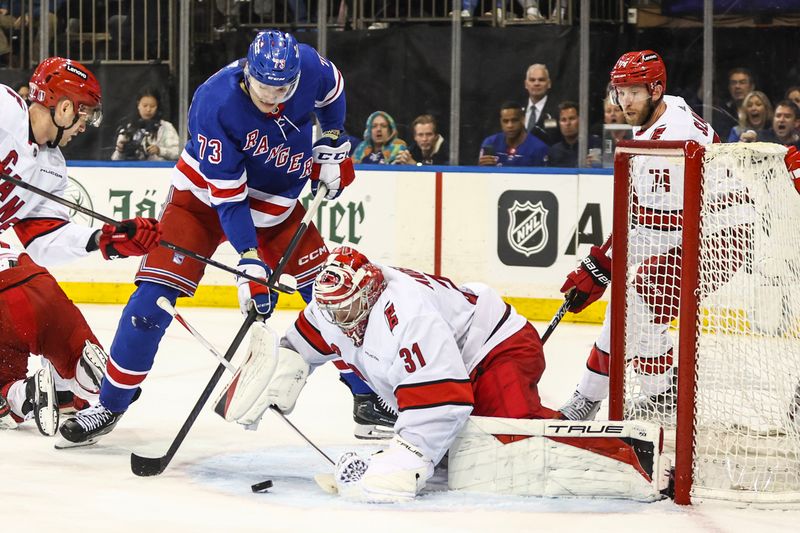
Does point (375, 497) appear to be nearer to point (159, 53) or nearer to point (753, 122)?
point (753, 122)

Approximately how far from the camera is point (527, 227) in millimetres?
6414

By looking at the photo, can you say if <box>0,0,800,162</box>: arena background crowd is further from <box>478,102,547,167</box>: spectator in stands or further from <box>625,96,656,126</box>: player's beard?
<box>625,96,656,126</box>: player's beard

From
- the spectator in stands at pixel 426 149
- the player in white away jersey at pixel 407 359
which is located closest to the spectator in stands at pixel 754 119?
the spectator in stands at pixel 426 149

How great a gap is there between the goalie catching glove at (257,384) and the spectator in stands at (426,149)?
3.51 meters

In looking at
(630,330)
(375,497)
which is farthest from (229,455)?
(630,330)

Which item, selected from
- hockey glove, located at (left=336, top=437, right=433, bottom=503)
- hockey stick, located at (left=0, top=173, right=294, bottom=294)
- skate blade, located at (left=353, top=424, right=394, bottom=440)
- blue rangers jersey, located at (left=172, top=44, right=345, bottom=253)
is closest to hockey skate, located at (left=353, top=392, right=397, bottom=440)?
skate blade, located at (left=353, top=424, right=394, bottom=440)

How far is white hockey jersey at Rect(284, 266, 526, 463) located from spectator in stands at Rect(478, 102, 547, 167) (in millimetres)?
3299

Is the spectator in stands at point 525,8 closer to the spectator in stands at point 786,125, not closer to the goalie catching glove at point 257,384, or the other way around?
the spectator in stands at point 786,125

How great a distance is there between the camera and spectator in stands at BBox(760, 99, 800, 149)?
20.3 ft

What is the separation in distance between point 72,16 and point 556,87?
2587 millimetres

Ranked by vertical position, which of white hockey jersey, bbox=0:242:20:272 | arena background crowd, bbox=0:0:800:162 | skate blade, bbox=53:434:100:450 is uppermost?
arena background crowd, bbox=0:0:800:162

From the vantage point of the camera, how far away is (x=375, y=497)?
2971 mm

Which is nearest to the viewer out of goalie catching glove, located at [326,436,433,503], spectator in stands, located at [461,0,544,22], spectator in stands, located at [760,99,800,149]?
goalie catching glove, located at [326,436,433,503]

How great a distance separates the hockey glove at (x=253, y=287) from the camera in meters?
3.41
